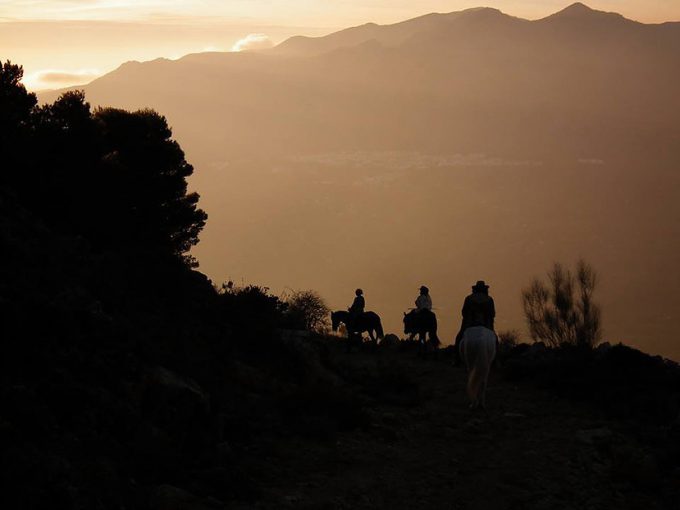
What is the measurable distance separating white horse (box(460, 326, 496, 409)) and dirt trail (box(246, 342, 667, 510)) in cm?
35

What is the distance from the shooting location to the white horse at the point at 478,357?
48.4 ft

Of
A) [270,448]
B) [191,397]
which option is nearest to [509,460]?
[270,448]

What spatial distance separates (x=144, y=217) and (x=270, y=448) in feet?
72.5

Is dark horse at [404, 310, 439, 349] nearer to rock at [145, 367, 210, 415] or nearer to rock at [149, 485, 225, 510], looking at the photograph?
rock at [145, 367, 210, 415]

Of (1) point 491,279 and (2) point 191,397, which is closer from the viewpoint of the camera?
(2) point 191,397

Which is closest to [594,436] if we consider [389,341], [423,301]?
[423,301]

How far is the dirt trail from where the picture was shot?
1001 centimetres

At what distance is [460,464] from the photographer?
454 inches

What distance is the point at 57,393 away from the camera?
356 inches

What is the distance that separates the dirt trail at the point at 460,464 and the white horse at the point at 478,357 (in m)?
0.35

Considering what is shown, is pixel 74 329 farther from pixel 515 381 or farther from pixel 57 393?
pixel 515 381

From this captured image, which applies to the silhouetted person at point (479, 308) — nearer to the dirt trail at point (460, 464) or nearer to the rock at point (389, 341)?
the dirt trail at point (460, 464)

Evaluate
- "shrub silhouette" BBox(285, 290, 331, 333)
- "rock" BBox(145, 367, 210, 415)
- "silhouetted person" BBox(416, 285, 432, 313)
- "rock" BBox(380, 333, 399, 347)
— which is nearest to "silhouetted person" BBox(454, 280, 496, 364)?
"rock" BBox(145, 367, 210, 415)

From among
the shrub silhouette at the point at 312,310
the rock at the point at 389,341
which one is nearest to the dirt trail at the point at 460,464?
the rock at the point at 389,341
